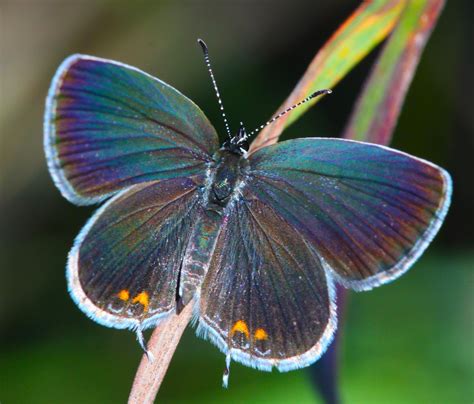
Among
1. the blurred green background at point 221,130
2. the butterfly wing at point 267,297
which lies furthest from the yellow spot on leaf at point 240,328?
the blurred green background at point 221,130

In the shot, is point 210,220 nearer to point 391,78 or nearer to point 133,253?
point 133,253

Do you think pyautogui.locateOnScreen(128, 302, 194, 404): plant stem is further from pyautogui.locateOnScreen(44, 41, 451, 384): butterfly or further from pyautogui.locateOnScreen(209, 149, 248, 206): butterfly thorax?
pyautogui.locateOnScreen(209, 149, 248, 206): butterfly thorax

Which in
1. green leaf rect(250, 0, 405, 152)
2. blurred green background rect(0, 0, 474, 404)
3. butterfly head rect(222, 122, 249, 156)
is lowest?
blurred green background rect(0, 0, 474, 404)

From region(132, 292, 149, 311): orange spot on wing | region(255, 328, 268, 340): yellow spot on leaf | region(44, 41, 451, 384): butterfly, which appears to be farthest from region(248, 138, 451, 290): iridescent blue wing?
region(132, 292, 149, 311): orange spot on wing

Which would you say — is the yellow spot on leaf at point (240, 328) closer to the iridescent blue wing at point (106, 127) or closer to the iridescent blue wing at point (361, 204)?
the iridescent blue wing at point (361, 204)

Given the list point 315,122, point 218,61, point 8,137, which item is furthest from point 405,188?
point 8,137

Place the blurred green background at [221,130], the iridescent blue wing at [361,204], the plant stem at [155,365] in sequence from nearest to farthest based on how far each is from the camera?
the plant stem at [155,365] < the iridescent blue wing at [361,204] < the blurred green background at [221,130]

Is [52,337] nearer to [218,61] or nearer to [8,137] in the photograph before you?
[8,137]
